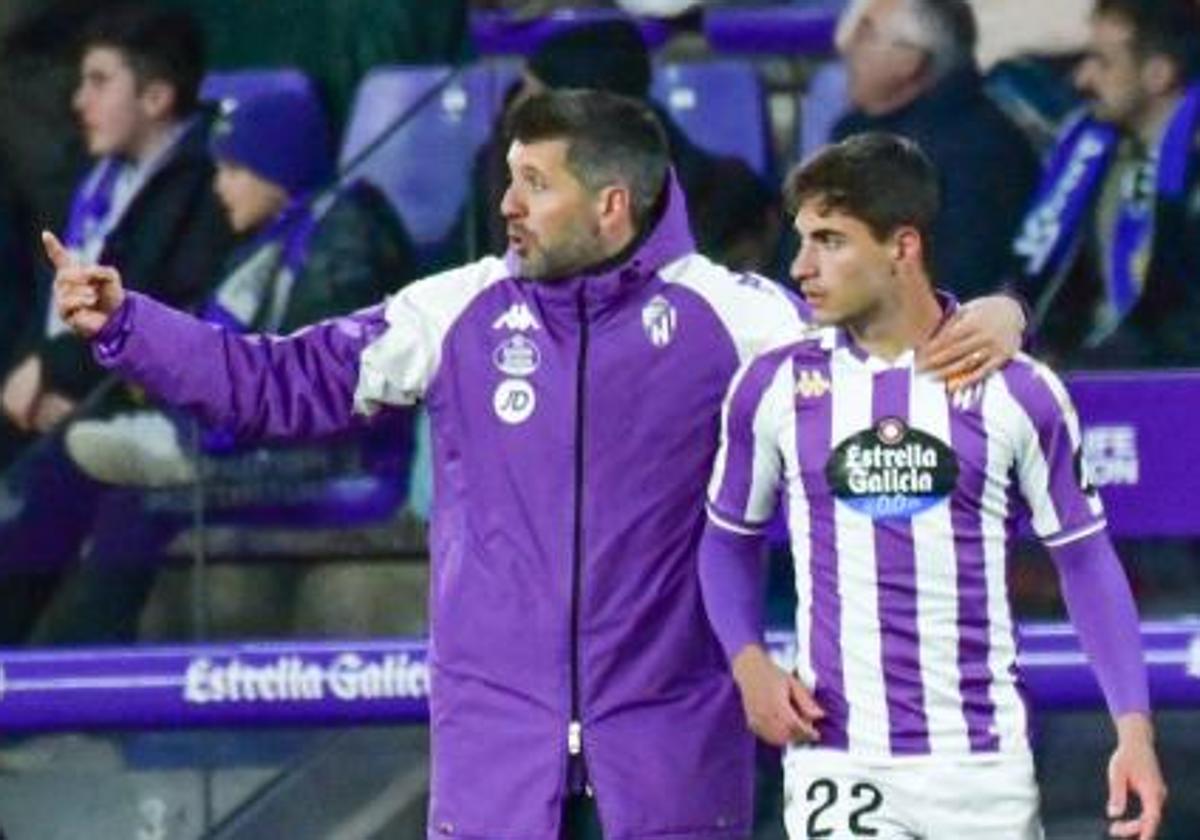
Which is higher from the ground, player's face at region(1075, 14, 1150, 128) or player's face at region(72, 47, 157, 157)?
player's face at region(72, 47, 157, 157)

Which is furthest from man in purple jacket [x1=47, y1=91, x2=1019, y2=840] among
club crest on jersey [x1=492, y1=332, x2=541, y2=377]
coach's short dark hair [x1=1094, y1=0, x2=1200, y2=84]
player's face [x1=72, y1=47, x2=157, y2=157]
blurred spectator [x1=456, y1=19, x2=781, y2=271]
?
player's face [x1=72, y1=47, x2=157, y2=157]

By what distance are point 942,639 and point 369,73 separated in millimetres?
2337

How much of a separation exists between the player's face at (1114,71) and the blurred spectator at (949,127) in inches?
6.5

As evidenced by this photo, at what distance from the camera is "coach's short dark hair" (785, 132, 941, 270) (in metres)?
6.61

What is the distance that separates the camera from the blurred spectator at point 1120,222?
8.23 metres

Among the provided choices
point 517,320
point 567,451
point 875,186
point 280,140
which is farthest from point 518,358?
point 280,140

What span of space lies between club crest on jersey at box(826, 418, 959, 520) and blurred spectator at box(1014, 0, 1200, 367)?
5.85 feet

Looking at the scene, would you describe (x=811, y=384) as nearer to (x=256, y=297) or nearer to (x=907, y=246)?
(x=907, y=246)

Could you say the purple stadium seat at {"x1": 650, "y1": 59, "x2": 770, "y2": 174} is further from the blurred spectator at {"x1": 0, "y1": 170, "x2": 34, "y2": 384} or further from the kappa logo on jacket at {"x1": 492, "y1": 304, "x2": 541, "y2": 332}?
the kappa logo on jacket at {"x1": 492, "y1": 304, "x2": 541, "y2": 332}

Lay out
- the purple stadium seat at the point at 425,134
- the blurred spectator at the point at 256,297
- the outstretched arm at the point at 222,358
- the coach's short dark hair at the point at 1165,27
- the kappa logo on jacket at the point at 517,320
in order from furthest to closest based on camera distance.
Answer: the blurred spectator at the point at 256,297, the purple stadium seat at the point at 425,134, the coach's short dark hair at the point at 1165,27, the kappa logo on jacket at the point at 517,320, the outstretched arm at the point at 222,358

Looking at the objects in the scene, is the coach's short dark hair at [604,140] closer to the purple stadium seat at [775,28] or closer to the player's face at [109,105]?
the purple stadium seat at [775,28]

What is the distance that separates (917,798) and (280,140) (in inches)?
97.6

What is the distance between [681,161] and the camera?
27.5 ft

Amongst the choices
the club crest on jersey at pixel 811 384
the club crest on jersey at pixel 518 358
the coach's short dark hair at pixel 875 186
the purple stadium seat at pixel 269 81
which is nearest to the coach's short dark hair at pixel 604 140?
the club crest on jersey at pixel 518 358
